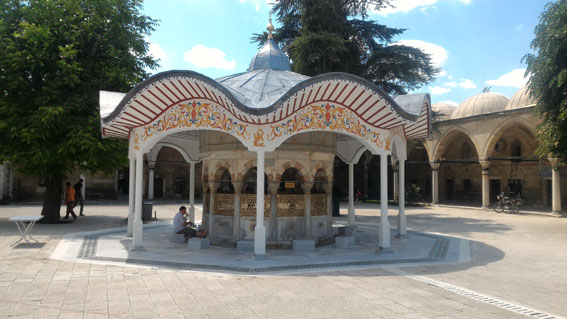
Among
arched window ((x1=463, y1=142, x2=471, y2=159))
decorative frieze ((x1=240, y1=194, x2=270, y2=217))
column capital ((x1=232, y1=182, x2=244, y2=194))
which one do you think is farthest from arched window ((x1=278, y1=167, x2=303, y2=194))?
arched window ((x1=463, y1=142, x2=471, y2=159))

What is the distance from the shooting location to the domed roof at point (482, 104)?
2591cm

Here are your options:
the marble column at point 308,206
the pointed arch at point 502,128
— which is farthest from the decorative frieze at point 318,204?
the pointed arch at point 502,128

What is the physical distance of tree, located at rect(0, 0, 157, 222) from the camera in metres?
12.4

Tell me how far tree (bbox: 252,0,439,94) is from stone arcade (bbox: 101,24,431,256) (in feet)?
25.1

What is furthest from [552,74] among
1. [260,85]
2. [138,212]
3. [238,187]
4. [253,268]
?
[138,212]

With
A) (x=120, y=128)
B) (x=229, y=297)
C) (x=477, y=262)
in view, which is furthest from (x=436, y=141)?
(x=229, y=297)

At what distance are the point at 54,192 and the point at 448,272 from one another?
509 inches

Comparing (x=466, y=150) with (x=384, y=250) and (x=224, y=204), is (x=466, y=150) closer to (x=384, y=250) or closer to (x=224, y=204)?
(x=384, y=250)

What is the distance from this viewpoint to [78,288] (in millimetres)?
5629

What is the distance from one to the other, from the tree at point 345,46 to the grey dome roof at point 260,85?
7370 mm

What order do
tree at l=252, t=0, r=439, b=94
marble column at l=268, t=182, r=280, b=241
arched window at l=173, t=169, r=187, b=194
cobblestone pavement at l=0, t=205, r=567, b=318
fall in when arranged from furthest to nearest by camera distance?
arched window at l=173, t=169, r=187, b=194, tree at l=252, t=0, r=439, b=94, marble column at l=268, t=182, r=280, b=241, cobblestone pavement at l=0, t=205, r=567, b=318

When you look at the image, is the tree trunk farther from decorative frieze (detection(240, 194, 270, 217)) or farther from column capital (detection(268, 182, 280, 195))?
column capital (detection(268, 182, 280, 195))

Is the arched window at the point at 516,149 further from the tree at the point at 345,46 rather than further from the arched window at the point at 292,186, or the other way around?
the arched window at the point at 292,186

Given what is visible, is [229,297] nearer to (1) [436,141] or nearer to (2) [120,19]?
(2) [120,19]
